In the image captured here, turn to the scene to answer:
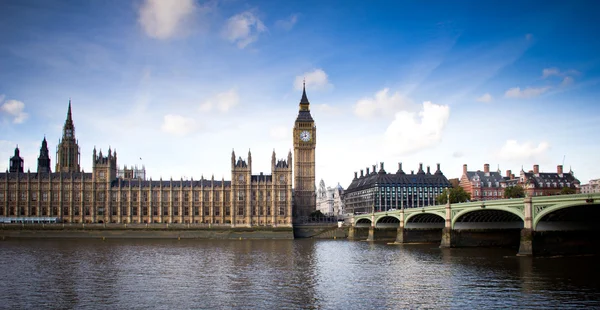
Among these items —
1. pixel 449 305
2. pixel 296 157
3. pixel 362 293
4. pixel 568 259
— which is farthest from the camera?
pixel 296 157

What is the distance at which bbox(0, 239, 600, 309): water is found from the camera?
4109 cm

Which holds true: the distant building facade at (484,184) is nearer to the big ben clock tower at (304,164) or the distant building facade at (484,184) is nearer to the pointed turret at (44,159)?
the big ben clock tower at (304,164)

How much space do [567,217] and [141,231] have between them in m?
89.8

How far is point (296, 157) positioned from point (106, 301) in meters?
118

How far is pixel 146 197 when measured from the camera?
458 ft

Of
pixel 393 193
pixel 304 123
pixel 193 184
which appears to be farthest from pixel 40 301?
pixel 393 193

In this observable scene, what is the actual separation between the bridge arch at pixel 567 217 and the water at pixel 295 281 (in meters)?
5.38

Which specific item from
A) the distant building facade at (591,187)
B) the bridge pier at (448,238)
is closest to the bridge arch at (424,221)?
the bridge pier at (448,238)

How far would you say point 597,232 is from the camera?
74.0 m

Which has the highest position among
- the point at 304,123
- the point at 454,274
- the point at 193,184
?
the point at 304,123

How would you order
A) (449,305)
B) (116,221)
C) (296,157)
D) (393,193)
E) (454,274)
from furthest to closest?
(393,193)
(296,157)
(116,221)
(454,274)
(449,305)

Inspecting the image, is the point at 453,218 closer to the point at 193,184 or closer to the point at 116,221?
the point at 193,184

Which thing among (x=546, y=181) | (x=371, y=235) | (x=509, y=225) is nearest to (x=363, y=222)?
(x=371, y=235)

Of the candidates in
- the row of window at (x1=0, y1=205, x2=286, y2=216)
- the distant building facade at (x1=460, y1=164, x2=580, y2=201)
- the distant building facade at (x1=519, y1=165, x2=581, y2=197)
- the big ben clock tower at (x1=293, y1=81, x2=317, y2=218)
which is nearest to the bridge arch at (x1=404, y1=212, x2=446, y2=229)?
the row of window at (x1=0, y1=205, x2=286, y2=216)
